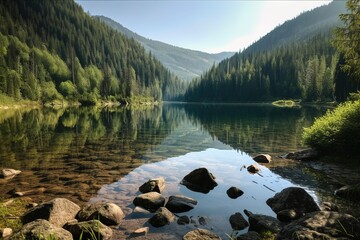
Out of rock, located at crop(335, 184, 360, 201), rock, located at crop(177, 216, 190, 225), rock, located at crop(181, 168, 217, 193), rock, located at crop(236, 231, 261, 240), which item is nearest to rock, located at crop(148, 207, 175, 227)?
rock, located at crop(177, 216, 190, 225)

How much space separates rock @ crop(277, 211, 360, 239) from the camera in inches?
295

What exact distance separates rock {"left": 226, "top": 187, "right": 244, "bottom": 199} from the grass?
8680 mm

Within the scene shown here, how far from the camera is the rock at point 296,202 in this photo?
10914mm

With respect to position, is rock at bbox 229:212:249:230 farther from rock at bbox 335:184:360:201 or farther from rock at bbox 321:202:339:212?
rock at bbox 335:184:360:201

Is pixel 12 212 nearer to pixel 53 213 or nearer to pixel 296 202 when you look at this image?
pixel 53 213

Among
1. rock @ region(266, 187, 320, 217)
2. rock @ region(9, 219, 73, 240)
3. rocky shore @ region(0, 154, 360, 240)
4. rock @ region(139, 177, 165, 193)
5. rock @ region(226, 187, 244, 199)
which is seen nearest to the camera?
rock @ region(9, 219, 73, 240)

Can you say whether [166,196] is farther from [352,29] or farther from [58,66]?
[58,66]

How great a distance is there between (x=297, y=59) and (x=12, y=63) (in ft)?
514

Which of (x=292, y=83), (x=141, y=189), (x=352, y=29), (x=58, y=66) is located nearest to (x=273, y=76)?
(x=292, y=83)

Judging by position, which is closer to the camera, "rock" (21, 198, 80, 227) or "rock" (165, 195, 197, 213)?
"rock" (21, 198, 80, 227)

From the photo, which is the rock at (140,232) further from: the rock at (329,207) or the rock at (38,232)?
the rock at (329,207)

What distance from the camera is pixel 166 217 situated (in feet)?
34.0

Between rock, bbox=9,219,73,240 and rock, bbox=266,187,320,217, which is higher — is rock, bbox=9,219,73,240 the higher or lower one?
the higher one

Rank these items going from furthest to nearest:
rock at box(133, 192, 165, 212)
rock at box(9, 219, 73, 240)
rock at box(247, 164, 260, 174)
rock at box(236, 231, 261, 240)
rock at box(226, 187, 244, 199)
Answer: rock at box(247, 164, 260, 174), rock at box(226, 187, 244, 199), rock at box(133, 192, 165, 212), rock at box(236, 231, 261, 240), rock at box(9, 219, 73, 240)
